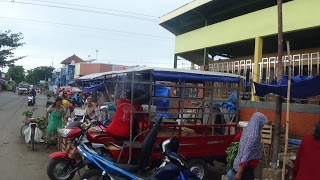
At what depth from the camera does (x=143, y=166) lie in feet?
15.6

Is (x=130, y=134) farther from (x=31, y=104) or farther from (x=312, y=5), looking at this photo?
(x=31, y=104)

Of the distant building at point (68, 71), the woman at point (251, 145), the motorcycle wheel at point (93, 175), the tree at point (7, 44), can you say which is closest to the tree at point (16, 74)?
the distant building at point (68, 71)

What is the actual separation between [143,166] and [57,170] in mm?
1803

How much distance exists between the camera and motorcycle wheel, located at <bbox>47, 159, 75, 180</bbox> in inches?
210

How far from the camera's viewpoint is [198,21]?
677 inches

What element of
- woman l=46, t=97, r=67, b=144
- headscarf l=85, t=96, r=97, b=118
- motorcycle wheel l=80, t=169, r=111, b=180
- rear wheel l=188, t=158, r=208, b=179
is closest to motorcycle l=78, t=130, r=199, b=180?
motorcycle wheel l=80, t=169, r=111, b=180

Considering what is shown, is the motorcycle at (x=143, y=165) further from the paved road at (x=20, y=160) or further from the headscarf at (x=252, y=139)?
the paved road at (x=20, y=160)

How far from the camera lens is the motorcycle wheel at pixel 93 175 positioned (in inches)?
174

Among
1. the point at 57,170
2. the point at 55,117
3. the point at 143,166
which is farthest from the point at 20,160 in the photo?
the point at 143,166

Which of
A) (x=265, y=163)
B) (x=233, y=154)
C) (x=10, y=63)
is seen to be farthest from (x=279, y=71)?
(x=10, y=63)

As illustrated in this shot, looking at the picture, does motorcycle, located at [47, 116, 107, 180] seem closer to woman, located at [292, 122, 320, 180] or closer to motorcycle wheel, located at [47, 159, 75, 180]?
motorcycle wheel, located at [47, 159, 75, 180]

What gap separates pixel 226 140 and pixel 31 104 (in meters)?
20.9

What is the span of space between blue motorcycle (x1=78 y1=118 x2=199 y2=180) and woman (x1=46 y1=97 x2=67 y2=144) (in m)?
3.36

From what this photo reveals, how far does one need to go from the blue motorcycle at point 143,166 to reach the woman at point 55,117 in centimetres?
336
